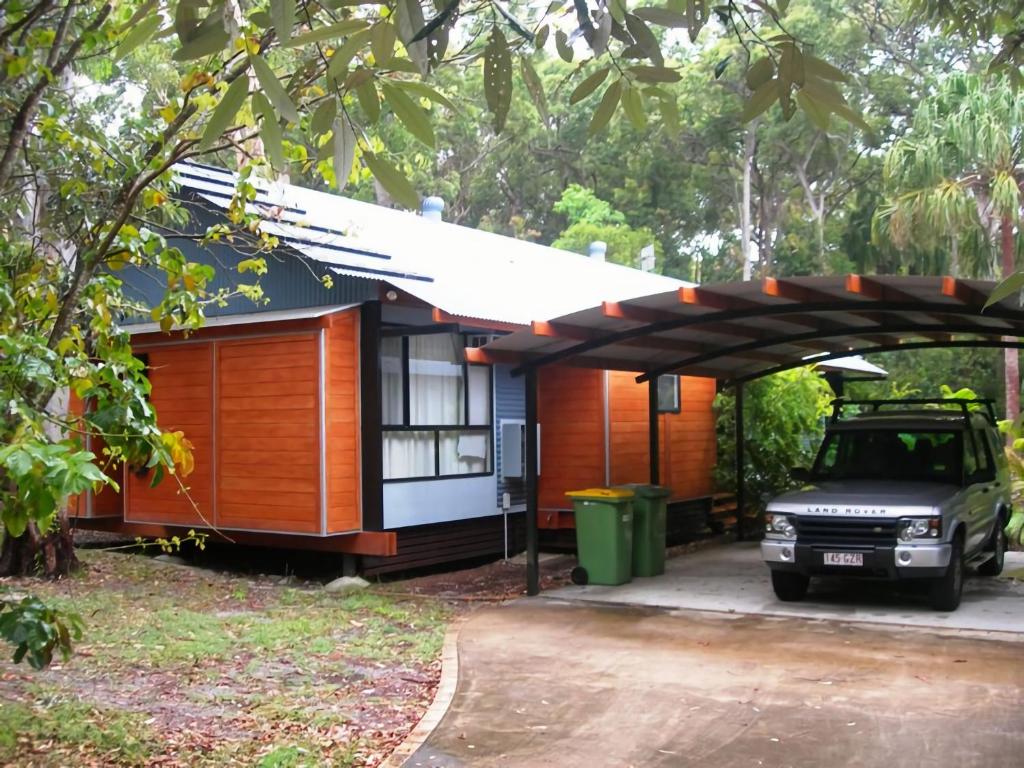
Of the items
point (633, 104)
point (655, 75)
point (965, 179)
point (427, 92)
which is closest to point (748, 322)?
point (633, 104)

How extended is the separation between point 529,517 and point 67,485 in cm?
802

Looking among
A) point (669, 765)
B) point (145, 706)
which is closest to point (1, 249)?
point (145, 706)

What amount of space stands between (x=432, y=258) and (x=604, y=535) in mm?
4930

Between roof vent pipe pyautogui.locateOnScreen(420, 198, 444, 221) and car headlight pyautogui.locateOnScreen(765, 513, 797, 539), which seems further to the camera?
roof vent pipe pyautogui.locateOnScreen(420, 198, 444, 221)

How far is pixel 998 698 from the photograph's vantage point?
22.4 ft

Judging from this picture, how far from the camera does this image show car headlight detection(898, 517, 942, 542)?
30.6ft

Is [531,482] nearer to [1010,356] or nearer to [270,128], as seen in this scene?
[270,128]

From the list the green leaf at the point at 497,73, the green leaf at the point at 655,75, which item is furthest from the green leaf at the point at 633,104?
the green leaf at the point at 497,73

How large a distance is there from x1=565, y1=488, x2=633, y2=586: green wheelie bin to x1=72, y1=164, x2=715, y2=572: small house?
1698mm

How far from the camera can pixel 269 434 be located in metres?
12.3

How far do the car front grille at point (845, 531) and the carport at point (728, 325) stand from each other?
6.94ft

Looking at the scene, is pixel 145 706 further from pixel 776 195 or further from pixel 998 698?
pixel 776 195

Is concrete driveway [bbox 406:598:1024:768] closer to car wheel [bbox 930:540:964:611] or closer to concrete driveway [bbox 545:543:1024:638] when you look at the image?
concrete driveway [bbox 545:543:1024:638]

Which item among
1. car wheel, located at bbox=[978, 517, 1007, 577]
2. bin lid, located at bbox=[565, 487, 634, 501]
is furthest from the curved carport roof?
car wheel, located at bbox=[978, 517, 1007, 577]
